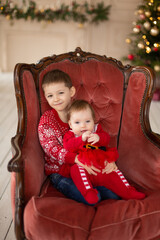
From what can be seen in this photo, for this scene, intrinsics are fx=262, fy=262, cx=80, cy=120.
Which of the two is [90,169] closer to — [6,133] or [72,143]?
[72,143]

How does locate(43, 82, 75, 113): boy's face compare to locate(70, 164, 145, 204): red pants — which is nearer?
locate(70, 164, 145, 204): red pants

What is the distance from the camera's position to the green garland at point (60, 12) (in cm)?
543

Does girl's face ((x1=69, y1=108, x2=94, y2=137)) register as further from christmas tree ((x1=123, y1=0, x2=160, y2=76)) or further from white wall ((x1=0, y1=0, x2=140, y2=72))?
white wall ((x1=0, y1=0, x2=140, y2=72))

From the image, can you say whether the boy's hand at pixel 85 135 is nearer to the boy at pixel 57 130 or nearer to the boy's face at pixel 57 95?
the boy at pixel 57 130

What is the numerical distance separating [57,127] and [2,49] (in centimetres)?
495

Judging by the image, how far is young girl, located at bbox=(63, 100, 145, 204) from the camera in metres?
1.42

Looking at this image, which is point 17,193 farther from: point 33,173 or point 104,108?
point 104,108

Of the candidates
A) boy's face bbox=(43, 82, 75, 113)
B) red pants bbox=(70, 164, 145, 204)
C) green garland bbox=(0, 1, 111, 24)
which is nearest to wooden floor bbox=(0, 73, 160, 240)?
red pants bbox=(70, 164, 145, 204)

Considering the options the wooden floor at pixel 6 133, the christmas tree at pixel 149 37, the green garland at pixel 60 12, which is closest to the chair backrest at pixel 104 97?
the wooden floor at pixel 6 133

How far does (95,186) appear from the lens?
1.49 metres

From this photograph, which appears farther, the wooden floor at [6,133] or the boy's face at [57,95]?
the wooden floor at [6,133]

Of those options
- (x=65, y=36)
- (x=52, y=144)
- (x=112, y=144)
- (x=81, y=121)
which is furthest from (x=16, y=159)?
(x=65, y=36)

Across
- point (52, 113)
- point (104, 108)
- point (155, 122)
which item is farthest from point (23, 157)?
point (155, 122)

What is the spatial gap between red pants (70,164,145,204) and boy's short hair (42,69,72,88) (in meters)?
0.52
